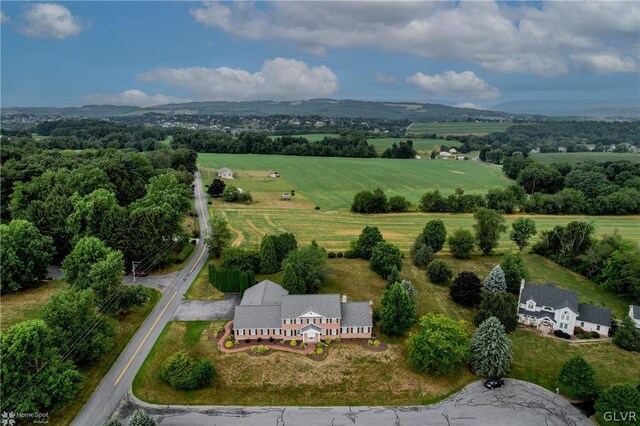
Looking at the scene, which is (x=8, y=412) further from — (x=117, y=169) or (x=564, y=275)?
(x=564, y=275)

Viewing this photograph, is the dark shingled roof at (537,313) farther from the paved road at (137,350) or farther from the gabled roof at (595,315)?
the paved road at (137,350)

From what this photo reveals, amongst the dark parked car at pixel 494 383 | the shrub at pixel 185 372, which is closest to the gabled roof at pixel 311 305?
the shrub at pixel 185 372

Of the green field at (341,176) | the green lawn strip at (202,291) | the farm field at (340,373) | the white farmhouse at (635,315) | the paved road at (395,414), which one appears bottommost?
the paved road at (395,414)

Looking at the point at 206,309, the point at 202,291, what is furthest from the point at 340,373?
the point at 202,291

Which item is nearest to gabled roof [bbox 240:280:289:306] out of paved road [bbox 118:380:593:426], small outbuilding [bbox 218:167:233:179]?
paved road [bbox 118:380:593:426]

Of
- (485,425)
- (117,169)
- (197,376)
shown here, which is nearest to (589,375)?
(485,425)

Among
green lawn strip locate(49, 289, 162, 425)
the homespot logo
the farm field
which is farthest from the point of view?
the farm field

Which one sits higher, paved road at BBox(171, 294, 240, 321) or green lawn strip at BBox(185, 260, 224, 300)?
green lawn strip at BBox(185, 260, 224, 300)

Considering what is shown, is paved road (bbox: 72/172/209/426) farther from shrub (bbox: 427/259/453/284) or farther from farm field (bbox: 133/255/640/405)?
shrub (bbox: 427/259/453/284)
